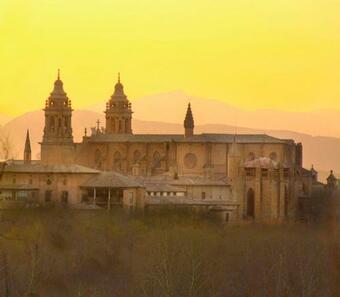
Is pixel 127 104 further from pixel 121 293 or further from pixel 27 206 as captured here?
pixel 121 293

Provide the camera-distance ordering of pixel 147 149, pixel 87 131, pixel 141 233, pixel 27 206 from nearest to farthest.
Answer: pixel 141 233 < pixel 27 206 < pixel 147 149 < pixel 87 131

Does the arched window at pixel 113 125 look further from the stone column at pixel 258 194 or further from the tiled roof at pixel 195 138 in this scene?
the stone column at pixel 258 194

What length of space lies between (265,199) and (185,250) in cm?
2924

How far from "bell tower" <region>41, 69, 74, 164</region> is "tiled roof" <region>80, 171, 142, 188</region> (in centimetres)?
1340

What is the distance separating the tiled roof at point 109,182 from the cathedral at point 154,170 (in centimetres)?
4

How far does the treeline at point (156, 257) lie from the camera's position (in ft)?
129

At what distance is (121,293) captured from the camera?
133 feet

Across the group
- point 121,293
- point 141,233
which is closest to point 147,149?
point 141,233

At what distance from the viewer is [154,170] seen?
270 feet

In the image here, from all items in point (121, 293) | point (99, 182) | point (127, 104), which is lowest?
point (121, 293)

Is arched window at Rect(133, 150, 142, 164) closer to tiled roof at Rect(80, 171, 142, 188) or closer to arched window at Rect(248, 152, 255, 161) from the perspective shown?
arched window at Rect(248, 152, 255, 161)

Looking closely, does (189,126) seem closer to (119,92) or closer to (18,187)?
(119,92)

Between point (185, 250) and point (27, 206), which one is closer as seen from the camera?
point (185, 250)

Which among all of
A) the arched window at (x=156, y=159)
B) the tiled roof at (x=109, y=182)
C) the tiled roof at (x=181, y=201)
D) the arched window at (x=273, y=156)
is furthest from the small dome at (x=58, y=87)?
the tiled roof at (x=109, y=182)
